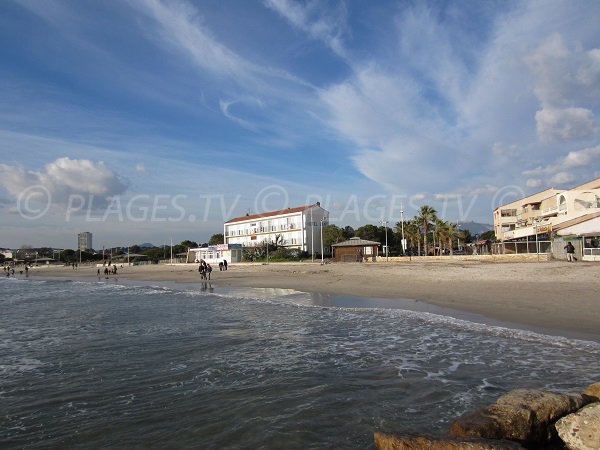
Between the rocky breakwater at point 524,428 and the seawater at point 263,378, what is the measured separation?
95 cm

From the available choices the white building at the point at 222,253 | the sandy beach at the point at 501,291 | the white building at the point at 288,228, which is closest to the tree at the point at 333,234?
the white building at the point at 288,228

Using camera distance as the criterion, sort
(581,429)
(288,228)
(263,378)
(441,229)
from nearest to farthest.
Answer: (581,429), (263,378), (441,229), (288,228)

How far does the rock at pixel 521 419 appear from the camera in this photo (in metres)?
4.51

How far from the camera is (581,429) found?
4.33 metres

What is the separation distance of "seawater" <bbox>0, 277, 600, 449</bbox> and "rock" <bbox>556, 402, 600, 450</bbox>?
4.89 feet

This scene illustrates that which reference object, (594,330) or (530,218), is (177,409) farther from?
(530,218)

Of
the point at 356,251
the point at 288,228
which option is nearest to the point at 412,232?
the point at 356,251

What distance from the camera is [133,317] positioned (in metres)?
17.0

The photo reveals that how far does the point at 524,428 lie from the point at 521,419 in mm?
88

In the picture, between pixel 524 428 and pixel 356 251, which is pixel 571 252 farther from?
pixel 524 428

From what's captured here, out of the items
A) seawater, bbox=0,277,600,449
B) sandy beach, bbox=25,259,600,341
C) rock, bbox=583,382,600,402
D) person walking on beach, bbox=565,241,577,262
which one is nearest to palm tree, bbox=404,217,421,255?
person walking on beach, bbox=565,241,577,262

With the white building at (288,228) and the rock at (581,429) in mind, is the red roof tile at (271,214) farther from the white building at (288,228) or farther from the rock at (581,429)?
the rock at (581,429)

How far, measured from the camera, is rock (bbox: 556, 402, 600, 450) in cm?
421

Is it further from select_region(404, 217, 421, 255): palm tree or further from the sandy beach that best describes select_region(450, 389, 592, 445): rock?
select_region(404, 217, 421, 255): palm tree
